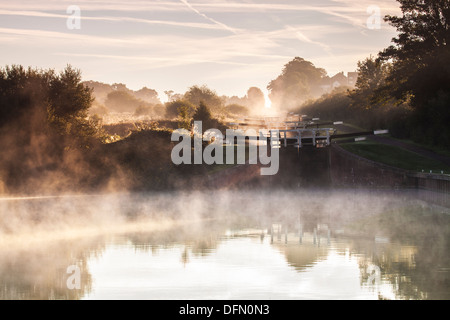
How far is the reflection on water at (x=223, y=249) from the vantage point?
49.1ft

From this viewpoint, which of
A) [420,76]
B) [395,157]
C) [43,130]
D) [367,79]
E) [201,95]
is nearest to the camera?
[43,130]

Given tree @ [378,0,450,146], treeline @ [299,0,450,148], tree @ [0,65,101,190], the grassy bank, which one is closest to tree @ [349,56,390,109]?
treeline @ [299,0,450,148]

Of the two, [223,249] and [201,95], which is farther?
[201,95]

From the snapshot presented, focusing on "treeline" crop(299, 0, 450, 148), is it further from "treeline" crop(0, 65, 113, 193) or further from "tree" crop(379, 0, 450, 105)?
"treeline" crop(0, 65, 113, 193)

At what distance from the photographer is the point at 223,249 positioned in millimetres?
20953

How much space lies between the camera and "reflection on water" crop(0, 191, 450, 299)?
1498cm

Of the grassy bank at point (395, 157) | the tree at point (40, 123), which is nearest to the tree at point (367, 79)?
the grassy bank at point (395, 157)

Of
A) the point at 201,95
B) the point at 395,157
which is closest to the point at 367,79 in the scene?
the point at 395,157

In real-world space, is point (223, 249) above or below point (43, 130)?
below

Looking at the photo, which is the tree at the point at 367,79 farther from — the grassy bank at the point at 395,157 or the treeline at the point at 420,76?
the grassy bank at the point at 395,157

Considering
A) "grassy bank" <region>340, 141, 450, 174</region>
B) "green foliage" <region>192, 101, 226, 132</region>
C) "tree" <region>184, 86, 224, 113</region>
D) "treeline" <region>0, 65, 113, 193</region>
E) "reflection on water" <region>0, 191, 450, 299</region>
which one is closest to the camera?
"reflection on water" <region>0, 191, 450, 299</region>

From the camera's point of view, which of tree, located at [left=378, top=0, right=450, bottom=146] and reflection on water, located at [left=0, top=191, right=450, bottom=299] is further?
tree, located at [left=378, top=0, right=450, bottom=146]

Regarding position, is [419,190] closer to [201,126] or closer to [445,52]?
[445,52]

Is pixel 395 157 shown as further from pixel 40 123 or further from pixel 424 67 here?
pixel 40 123
